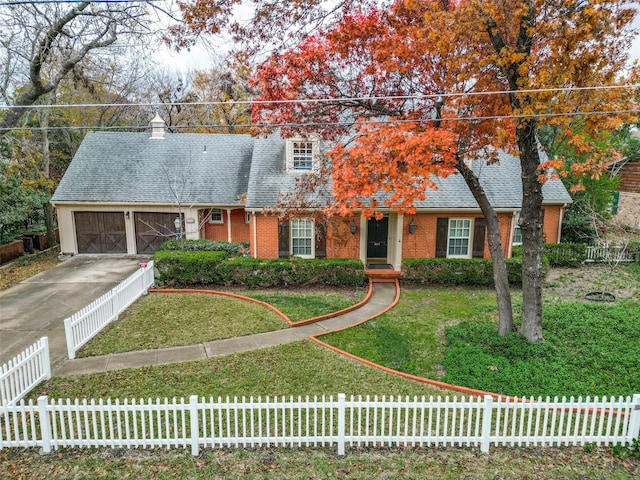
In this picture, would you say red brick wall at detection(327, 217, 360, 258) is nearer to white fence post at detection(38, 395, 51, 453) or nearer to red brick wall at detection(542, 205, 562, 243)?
red brick wall at detection(542, 205, 562, 243)

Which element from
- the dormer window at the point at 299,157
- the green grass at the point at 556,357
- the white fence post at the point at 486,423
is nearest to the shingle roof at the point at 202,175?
the dormer window at the point at 299,157

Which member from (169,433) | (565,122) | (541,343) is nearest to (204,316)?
(169,433)

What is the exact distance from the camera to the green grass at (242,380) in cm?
824

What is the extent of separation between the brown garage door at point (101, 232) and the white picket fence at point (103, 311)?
6.69 m

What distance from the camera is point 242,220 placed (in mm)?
20078

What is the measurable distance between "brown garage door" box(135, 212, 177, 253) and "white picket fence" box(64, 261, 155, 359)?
18.8ft

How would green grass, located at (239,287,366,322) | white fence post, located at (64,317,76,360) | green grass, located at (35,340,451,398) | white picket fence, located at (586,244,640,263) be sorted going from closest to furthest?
green grass, located at (35,340,451,398)
white fence post, located at (64,317,76,360)
green grass, located at (239,287,366,322)
white picket fence, located at (586,244,640,263)

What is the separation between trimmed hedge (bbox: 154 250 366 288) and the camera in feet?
49.1

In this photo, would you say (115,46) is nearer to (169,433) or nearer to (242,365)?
(242,365)

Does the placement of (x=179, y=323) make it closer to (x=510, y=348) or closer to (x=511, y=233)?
(x=510, y=348)

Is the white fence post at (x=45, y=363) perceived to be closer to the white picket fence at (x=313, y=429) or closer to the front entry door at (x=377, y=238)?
the white picket fence at (x=313, y=429)

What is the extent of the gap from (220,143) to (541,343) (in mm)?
18118

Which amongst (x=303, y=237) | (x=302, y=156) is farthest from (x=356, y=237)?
(x=302, y=156)

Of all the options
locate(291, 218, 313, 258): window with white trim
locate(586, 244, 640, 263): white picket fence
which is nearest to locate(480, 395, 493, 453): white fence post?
locate(291, 218, 313, 258): window with white trim
